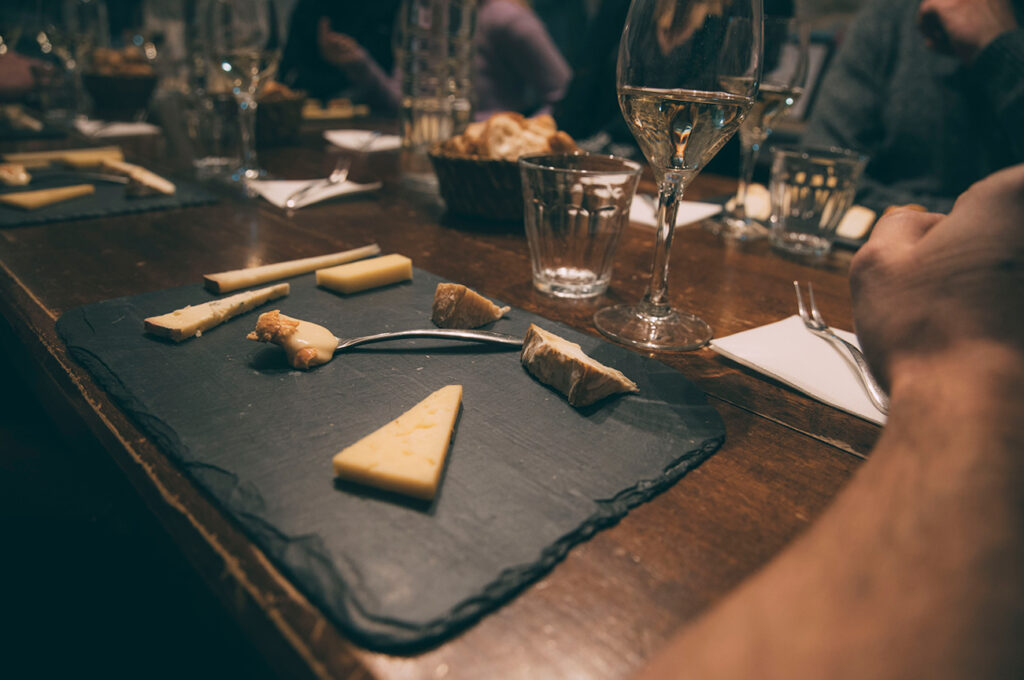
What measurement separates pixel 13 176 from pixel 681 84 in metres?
1.27

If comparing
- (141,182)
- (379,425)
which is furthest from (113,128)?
(379,425)

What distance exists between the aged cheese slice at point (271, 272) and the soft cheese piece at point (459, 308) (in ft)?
0.85

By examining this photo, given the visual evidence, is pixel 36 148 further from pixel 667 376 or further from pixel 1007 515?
pixel 1007 515

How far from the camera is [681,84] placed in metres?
0.65

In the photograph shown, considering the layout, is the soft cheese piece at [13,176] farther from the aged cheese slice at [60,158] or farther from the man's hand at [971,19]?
the man's hand at [971,19]

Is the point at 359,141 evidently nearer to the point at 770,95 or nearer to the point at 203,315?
the point at 770,95

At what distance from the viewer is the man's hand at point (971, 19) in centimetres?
161

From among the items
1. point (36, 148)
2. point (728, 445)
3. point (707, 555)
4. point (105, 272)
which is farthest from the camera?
point (36, 148)

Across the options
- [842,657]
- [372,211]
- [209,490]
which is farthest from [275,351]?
[372,211]

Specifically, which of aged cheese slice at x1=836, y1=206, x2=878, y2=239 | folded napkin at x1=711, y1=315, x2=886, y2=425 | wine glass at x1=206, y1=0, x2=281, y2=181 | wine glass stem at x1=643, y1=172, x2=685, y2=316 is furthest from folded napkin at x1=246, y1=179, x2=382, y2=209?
aged cheese slice at x1=836, y1=206, x2=878, y2=239

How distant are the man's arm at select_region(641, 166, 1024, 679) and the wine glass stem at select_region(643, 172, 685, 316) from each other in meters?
0.35

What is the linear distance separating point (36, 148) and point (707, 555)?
199 centimetres

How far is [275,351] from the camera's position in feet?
2.00

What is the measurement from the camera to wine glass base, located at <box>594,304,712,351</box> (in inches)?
27.6
